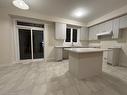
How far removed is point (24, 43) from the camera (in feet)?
13.0

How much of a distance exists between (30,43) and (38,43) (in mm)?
490

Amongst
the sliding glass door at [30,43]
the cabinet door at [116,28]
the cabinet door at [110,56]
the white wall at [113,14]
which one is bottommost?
the cabinet door at [110,56]

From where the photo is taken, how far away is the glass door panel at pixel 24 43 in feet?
12.4

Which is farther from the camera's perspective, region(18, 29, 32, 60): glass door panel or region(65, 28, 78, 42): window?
region(65, 28, 78, 42): window

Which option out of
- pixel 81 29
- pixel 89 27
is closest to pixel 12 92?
pixel 81 29

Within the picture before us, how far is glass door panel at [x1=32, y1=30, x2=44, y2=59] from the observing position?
13.5 feet

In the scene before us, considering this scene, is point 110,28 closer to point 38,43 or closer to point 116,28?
point 116,28

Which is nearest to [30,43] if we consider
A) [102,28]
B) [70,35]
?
[70,35]

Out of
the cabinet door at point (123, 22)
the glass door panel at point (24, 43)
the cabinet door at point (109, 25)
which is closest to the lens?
the cabinet door at point (123, 22)

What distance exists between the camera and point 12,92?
1.51 meters

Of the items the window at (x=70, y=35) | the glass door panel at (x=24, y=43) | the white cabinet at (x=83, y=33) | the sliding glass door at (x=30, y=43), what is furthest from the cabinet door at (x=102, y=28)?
the glass door panel at (x=24, y=43)

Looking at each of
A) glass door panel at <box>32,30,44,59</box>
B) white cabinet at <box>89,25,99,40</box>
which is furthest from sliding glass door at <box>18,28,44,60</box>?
white cabinet at <box>89,25,99,40</box>

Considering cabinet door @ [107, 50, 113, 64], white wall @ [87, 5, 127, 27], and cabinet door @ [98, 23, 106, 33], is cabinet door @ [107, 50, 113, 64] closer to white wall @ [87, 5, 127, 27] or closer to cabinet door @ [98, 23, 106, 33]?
cabinet door @ [98, 23, 106, 33]

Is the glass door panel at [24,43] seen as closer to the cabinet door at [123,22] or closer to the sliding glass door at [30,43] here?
the sliding glass door at [30,43]
